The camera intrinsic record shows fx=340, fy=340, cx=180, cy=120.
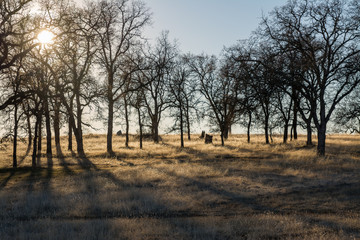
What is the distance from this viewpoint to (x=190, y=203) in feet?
37.4

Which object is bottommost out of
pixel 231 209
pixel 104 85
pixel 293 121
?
pixel 231 209

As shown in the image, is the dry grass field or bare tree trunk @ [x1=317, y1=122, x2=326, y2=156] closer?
the dry grass field

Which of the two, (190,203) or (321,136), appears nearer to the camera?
(190,203)

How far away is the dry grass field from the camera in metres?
8.11

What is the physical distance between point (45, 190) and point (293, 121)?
3016cm

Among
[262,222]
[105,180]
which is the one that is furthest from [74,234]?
[105,180]

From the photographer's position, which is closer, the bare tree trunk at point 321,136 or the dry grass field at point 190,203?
the dry grass field at point 190,203

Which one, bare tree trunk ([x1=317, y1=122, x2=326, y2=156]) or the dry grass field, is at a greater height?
bare tree trunk ([x1=317, y1=122, x2=326, y2=156])

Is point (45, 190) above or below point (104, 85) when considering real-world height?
below

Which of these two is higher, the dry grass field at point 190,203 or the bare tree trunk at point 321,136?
the bare tree trunk at point 321,136

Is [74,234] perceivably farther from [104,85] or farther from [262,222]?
[104,85]

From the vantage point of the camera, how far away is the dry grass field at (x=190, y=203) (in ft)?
26.6

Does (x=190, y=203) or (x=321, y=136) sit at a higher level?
(x=321, y=136)

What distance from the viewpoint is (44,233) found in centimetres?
810
